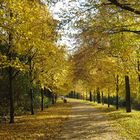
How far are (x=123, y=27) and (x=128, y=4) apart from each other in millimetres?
3102

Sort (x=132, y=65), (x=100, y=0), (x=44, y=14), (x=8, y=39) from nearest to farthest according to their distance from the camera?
(x=100, y=0) < (x=8, y=39) < (x=44, y=14) < (x=132, y=65)

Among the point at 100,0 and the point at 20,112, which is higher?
the point at 100,0

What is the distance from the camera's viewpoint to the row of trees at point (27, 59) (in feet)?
69.9

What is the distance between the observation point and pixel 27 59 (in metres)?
33.0

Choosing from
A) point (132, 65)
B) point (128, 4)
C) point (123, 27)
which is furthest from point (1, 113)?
point (128, 4)

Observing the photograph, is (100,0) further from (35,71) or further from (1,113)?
(35,71)

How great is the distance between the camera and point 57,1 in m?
16.4

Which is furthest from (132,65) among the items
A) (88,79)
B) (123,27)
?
(88,79)

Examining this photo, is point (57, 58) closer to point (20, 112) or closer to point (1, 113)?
point (20, 112)

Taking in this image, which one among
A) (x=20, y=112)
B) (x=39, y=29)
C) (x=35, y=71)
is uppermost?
(x=39, y=29)

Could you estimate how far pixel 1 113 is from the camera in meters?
30.6

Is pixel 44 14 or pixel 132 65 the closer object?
pixel 44 14

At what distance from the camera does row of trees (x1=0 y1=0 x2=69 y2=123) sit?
21.3m

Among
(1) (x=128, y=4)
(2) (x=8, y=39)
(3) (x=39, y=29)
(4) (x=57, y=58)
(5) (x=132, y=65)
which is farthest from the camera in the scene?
(4) (x=57, y=58)
